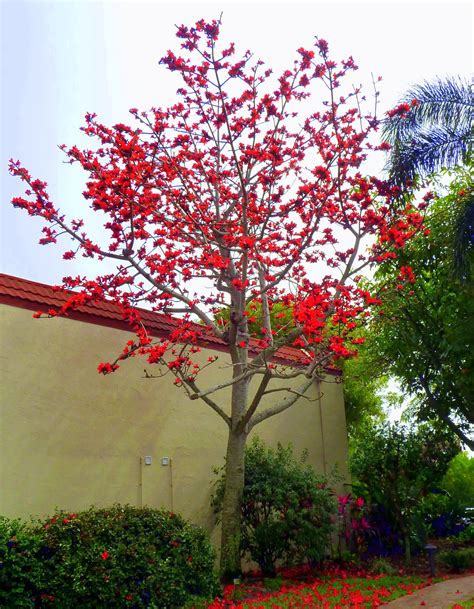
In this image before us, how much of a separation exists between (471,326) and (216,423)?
4.35 m

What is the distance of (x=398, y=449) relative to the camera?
10.6 m

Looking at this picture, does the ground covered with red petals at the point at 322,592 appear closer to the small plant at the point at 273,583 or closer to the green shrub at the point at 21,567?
the small plant at the point at 273,583

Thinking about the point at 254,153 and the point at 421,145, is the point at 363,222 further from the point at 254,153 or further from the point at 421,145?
the point at 421,145

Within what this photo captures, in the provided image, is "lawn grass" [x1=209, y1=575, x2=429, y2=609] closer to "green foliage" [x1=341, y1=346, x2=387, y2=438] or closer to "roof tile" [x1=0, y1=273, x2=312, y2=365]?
"roof tile" [x1=0, y1=273, x2=312, y2=365]

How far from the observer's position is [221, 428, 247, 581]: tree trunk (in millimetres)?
7961

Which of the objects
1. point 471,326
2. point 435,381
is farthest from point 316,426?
point 471,326

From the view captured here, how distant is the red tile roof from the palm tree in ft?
14.1

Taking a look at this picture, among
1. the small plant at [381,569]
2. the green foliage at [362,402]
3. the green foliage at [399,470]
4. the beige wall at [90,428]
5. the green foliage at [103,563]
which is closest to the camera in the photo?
the green foliage at [103,563]

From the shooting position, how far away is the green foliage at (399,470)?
10.1m

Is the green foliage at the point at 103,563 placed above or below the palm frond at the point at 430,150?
below

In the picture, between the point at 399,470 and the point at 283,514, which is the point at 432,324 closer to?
the point at 399,470

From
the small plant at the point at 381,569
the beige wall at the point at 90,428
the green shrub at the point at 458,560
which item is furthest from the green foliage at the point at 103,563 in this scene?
the green shrub at the point at 458,560

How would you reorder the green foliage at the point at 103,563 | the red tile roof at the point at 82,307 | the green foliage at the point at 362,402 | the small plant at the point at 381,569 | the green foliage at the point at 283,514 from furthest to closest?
the green foliage at the point at 362,402, the small plant at the point at 381,569, the green foliage at the point at 283,514, the red tile roof at the point at 82,307, the green foliage at the point at 103,563

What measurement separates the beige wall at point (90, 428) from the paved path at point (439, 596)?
297 cm
